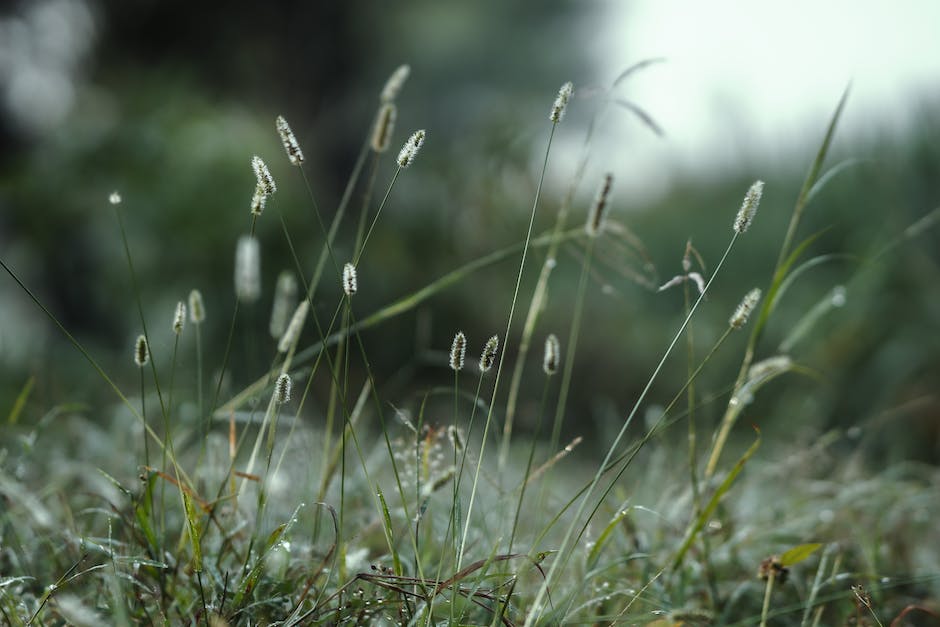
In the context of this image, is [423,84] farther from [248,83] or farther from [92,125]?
[92,125]

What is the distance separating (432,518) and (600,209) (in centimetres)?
50

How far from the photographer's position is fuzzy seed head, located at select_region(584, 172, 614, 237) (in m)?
0.88

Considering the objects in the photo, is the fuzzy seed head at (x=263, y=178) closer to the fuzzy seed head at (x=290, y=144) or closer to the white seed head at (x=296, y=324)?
the fuzzy seed head at (x=290, y=144)

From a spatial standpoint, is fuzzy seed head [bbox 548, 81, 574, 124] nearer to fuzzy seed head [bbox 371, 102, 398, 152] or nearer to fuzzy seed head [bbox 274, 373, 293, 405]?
fuzzy seed head [bbox 371, 102, 398, 152]

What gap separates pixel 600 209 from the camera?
900 mm

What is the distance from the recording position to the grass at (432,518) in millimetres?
826

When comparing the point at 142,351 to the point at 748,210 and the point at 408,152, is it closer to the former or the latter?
the point at 408,152

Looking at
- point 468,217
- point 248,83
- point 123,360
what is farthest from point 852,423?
point 248,83

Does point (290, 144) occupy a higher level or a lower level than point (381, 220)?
lower

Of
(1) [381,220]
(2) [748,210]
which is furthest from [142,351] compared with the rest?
(1) [381,220]

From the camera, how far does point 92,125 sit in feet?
13.8

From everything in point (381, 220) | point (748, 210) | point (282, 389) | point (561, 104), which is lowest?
point (282, 389)

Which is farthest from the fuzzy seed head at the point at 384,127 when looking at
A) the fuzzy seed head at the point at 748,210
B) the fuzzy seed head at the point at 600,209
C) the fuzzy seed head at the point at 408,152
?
the fuzzy seed head at the point at 748,210

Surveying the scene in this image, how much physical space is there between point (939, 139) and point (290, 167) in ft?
11.6
